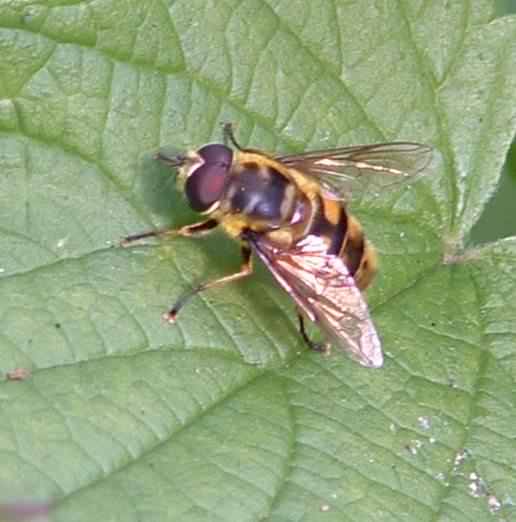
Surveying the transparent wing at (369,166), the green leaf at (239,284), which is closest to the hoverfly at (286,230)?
the green leaf at (239,284)

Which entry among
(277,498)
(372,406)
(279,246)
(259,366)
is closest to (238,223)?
(279,246)

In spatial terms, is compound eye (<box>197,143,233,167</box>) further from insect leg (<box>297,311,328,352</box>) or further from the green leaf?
insect leg (<box>297,311,328,352</box>)

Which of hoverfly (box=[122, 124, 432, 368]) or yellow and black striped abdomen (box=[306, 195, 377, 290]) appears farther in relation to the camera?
yellow and black striped abdomen (box=[306, 195, 377, 290])

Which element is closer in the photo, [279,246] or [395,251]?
[279,246]

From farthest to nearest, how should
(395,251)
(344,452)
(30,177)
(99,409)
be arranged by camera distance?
1. (395,251)
2. (30,177)
3. (344,452)
4. (99,409)

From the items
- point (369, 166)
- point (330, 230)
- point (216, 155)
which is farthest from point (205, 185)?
point (369, 166)

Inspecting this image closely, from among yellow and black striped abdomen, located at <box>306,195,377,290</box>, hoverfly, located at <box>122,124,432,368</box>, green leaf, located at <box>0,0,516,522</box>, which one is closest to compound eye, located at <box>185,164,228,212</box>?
hoverfly, located at <box>122,124,432,368</box>

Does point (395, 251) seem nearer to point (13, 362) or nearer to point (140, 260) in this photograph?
point (140, 260)
